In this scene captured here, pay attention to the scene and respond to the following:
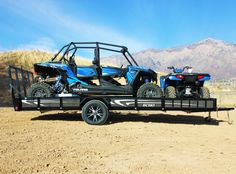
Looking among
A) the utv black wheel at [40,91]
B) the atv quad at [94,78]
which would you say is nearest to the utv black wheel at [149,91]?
the atv quad at [94,78]

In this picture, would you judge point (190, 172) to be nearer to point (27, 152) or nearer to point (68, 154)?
point (68, 154)

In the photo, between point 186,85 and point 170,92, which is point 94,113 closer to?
point 170,92

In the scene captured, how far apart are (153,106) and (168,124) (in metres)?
0.95

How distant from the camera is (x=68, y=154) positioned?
20.6 ft

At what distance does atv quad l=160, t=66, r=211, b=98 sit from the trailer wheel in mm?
2167

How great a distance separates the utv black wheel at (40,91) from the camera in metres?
10.2

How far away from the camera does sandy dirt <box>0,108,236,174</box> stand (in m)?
5.55

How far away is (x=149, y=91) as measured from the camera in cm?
1016

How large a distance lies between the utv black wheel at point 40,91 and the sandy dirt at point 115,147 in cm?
79

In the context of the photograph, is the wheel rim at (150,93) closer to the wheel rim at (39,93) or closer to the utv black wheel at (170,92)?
the utv black wheel at (170,92)

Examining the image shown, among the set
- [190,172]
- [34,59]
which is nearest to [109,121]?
[190,172]

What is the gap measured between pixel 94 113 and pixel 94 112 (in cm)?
3

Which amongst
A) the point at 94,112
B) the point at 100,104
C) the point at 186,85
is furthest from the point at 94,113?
the point at 186,85

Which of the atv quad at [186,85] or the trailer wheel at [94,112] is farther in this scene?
the atv quad at [186,85]
